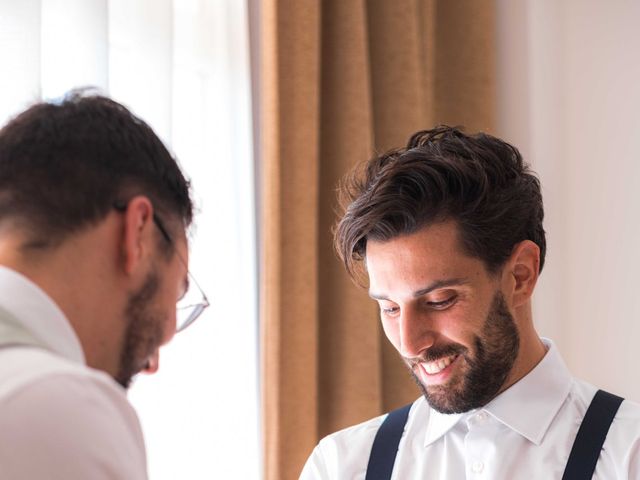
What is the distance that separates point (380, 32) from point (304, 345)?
3.00ft

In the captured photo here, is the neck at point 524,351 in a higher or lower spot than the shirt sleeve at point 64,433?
lower

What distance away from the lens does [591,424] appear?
1.75 m

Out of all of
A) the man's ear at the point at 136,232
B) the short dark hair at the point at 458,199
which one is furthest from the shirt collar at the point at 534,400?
the man's ear at the point at 136,232

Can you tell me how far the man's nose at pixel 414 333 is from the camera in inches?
70.9

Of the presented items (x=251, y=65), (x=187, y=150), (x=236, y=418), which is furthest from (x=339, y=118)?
(x=236, y=418)

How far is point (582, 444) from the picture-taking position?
1.72 meters

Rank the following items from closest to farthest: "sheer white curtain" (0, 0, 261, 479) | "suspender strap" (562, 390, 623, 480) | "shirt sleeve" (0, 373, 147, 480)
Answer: "shirt sleeve" (0, 373, 147, 480), "suspender strap" (562, 390, 623, 480), "sheer white curtain" (0, 0, 261, 479)

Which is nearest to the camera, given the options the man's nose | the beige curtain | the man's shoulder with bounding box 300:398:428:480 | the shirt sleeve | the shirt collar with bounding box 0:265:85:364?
the shirt sleeve

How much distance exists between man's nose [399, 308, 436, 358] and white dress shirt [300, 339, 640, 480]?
0.62 ft

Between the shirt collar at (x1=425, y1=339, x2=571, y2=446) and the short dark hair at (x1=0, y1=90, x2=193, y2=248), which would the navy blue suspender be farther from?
the short dark hair at (x1=0, y1=90, x2=193, y2=248)

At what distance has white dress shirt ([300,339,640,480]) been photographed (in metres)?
1.75

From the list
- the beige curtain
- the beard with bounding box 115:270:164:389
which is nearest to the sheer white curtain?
the beige curtain

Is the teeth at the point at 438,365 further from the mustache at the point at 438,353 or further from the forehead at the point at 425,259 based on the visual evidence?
the forehead at the point at 425,259

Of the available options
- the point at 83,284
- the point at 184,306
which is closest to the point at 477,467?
the point at 184,306
